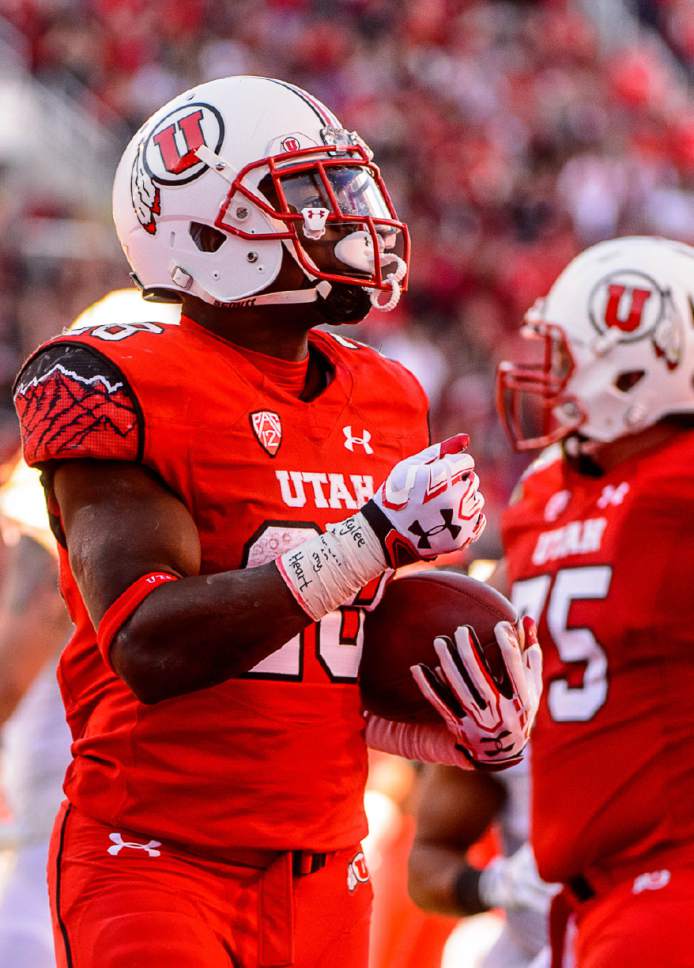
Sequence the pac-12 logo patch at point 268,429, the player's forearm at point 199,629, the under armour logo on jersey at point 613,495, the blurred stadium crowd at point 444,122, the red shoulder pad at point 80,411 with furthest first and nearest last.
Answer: the blurred stadium crowd at point 444,122
the under armour logo on jersey at point 613,495
the pac-12 logo patch at point 268,429
the red shoulder pad at point 80,411
the player's forearm at point 199,629

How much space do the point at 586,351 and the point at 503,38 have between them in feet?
32.8

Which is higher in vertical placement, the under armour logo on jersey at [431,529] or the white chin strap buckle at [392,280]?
the white chin strap buckle at [392,280]

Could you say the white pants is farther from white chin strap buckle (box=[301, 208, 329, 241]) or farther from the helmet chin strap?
white chin strap buckle (box=[301, 208, 329, 241])

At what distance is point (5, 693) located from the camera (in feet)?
11.8

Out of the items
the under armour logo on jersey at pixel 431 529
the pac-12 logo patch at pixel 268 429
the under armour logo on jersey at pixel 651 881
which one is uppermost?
the pac-12 logo patch at pixel 268 429

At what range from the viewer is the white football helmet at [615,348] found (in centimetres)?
341

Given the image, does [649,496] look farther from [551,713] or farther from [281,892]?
[281,892]

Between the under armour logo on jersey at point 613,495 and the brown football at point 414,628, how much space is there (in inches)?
36.2

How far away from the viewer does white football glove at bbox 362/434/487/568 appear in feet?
6.52

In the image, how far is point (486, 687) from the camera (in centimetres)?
217

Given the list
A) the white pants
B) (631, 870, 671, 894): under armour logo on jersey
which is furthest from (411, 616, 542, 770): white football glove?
the white pants

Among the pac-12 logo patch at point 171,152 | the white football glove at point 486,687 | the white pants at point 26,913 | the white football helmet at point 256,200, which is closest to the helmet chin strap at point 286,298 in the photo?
the white football helmet at point 256,200

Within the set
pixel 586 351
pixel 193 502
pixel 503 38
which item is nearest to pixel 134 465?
pixel 193 502

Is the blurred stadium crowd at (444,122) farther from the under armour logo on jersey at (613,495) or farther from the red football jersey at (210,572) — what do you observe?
the red football jersey at (210,572)
